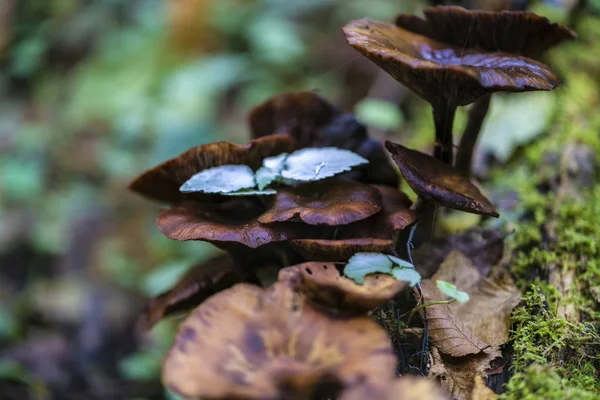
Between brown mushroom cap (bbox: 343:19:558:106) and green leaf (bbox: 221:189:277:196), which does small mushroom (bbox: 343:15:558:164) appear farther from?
green leaf (bbox: 221:189:277:196)

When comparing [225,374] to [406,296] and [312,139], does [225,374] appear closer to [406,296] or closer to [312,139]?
[406,296]

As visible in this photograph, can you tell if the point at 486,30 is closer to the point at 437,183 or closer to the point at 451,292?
the point at 437,183

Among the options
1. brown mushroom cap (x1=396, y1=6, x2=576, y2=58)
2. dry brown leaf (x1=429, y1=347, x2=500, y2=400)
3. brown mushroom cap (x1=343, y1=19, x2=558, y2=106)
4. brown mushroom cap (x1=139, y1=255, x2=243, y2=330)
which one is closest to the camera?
brown mushroom cap (x1=343, y1=19, x2=558, y2=106)

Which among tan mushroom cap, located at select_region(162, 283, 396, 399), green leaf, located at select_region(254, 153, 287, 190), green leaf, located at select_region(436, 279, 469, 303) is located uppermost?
green leaf, located at select_region(254, 153, 287, 190)

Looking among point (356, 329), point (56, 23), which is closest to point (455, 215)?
point (356, 329)

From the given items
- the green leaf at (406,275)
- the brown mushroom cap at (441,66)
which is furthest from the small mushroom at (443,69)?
the green leaf at (406,275)

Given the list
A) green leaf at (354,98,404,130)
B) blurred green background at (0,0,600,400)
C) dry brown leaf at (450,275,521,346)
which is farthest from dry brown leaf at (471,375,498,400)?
green leaf at (354,98,404,130)

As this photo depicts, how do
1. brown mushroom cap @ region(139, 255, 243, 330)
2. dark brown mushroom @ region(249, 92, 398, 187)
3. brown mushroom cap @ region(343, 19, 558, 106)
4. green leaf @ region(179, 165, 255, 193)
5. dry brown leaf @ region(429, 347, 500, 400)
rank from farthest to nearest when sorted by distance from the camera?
dark brown mushroom @ region(249, 92, 398, 187) → brown mushroom cap @ region(139, 255, 243, 330) → green leaf @ region(179, 165, 255, 193) → dry brown leaf @ region(429, 347, 500, 400) → brown mushroom cap @ region(343, 19, 558, 106)

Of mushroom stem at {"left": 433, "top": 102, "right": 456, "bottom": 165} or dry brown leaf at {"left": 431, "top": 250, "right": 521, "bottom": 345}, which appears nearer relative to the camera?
dry brown leaf at {"left": 431, "top": 250, "right": 521, "bottom": 345}

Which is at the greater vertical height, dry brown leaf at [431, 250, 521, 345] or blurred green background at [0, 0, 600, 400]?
dry brown leaf at [431, 250, 521, 345]
